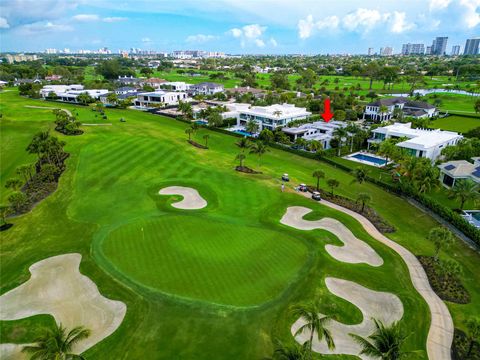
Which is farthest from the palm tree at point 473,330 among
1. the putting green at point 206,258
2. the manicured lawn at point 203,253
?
the putting green at point 206,258

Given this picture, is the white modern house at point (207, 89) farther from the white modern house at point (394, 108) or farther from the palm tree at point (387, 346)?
the palm tree at point (387, 346)

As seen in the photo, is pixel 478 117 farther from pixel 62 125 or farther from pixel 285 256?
pixel 62 125

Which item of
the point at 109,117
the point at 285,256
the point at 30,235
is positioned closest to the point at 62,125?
the point at 109,117

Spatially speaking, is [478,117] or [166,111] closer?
[478,117]

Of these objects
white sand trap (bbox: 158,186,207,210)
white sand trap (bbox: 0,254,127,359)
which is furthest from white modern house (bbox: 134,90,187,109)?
white sand trap (bbox: 0,254,127,359)

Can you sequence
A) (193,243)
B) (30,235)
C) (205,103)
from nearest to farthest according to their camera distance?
(193,243)
(30,235)
(205,103)

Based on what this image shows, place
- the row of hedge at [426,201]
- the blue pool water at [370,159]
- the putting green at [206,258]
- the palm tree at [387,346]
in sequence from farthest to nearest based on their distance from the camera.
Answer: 1. the blue pool water at [370,159]
2. the row of hedge at [426,201]
3. the putting green at [206,258]
4. the palm tree at [387,346]

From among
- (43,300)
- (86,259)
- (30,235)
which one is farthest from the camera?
(30,235)

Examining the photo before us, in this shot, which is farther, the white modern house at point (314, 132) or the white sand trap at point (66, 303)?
the white modern house at point (314, 132)
